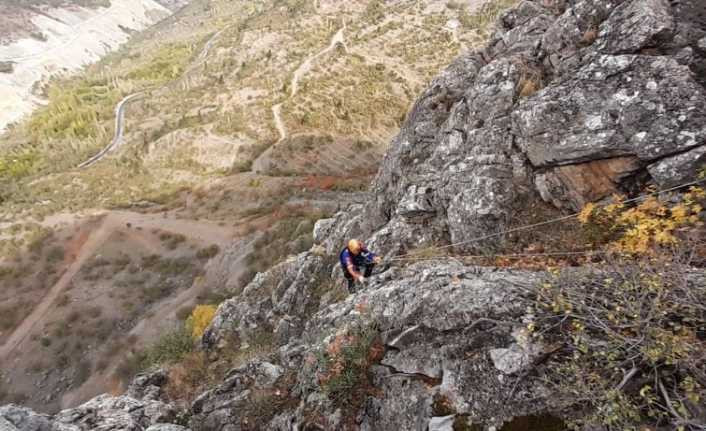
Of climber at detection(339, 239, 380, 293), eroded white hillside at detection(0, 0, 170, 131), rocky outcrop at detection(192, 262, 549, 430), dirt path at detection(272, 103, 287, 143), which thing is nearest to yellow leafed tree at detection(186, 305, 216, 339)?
rocky outcrop at detection(192, 262, 549, 430)

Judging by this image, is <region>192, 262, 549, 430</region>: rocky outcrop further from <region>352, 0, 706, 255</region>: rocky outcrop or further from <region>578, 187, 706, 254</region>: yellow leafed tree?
<region>352, 0, 706, 255</region>: rocky outcrop

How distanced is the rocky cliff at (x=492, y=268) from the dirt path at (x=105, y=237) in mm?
19495

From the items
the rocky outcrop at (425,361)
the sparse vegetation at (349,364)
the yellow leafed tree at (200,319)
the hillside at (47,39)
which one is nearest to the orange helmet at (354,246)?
the rocky outcrop at (425,361)

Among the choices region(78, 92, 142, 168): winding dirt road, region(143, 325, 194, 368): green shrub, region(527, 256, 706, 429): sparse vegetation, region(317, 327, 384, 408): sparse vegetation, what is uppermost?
region(527, 256, 706, 429): sparse vegetation

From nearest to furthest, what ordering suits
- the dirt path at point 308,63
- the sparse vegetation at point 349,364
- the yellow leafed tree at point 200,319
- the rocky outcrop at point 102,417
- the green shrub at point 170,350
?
1. the sparse vegetation at point 349,364
2. the rocky outcrop at point 102,417
3. the green shrub at point 170,350
4. the yellow leafed tree at point 200,319
5. the dirt path at point 308,63

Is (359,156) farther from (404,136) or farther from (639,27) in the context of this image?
(639,27)

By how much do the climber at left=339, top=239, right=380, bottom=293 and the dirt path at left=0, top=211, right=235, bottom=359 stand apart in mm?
22070

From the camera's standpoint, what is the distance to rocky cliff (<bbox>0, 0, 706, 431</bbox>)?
5496 millimetres

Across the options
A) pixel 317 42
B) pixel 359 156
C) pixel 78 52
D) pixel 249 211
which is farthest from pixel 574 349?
pixel 78 52

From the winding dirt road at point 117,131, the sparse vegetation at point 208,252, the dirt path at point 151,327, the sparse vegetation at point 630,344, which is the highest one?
the sparse vegetation at point 630,344

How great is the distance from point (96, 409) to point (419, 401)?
29.9 ft

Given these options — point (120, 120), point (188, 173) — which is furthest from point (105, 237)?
point (120, 120)

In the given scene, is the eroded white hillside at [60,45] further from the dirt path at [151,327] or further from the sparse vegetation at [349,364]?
the sparse vegetation at [349,364]

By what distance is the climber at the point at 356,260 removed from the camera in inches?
403
